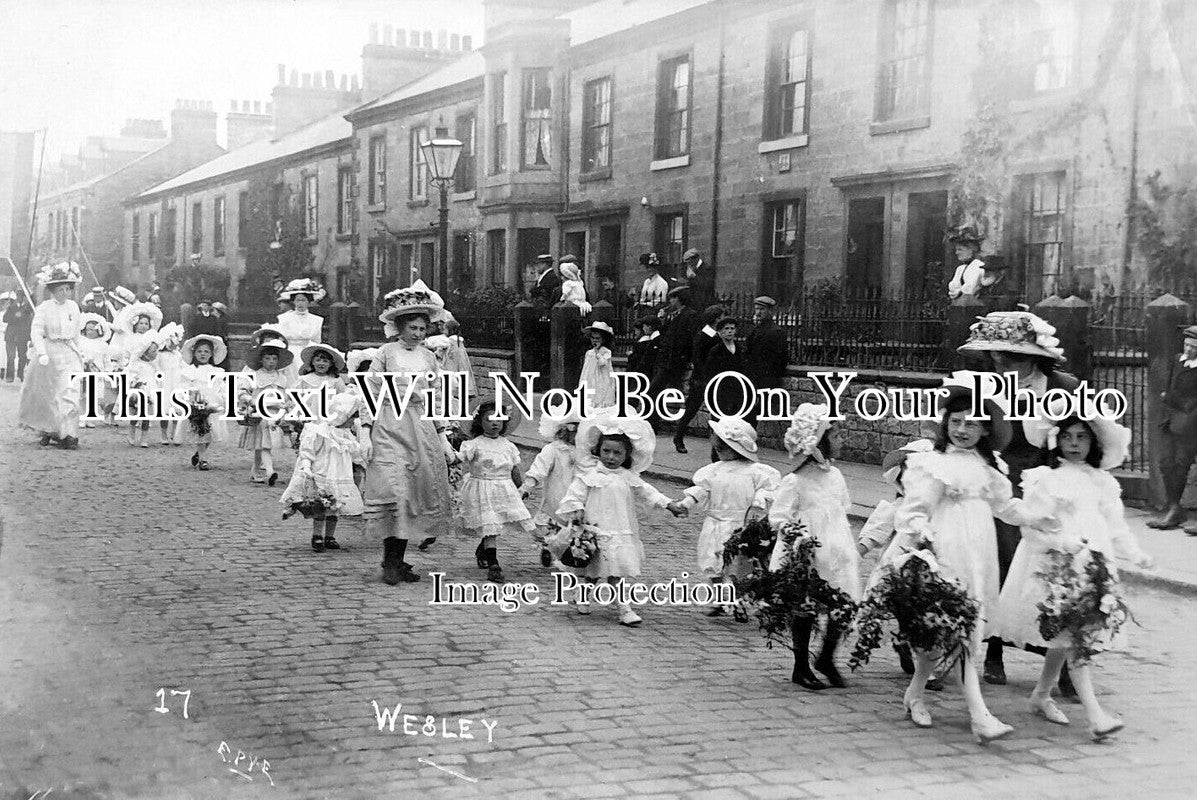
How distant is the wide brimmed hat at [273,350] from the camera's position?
34.1 ft

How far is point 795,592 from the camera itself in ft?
16.4

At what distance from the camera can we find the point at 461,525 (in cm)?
725

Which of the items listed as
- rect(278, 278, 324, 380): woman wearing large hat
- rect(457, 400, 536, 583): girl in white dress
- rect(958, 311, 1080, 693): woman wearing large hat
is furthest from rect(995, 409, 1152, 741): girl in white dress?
rect(278, 278, 324, 380): woman wearing large hat

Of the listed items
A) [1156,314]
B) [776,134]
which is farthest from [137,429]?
[1156,314]

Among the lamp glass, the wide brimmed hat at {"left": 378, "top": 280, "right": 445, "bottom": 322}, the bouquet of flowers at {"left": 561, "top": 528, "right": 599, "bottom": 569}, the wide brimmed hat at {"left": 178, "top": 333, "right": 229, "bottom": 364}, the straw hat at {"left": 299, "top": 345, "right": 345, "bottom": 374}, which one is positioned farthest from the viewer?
the wide brimmed hat at {"left": 178, "top": 333, "right": 229, "bottom": 364}

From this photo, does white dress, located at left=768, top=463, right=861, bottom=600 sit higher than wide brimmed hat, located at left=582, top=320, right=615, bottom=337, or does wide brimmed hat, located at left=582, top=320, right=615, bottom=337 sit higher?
wide brimmed hat, located at left=582, top=320, right=615, bottom=337

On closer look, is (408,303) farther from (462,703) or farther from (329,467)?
(462,703)

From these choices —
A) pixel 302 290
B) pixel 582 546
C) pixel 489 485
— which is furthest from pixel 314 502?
pixel 302 290

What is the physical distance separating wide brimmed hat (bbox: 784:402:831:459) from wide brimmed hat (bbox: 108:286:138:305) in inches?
390

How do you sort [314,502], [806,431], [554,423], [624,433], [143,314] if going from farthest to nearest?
[143,314] → [314,502] → [554,423] → [624,433] → [806,431]

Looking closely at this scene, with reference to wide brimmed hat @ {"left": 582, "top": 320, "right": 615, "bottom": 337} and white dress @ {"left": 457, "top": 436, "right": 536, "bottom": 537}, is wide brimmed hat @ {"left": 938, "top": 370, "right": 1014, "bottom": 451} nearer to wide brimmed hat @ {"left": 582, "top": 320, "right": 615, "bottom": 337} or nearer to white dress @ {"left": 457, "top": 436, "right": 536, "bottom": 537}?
white dress @ {"left": 457, "top": 436, "right": 536, "bottom": 537}

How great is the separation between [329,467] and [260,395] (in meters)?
2.58

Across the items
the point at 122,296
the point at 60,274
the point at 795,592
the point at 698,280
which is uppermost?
the point at 698,280

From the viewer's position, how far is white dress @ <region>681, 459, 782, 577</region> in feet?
20.8
